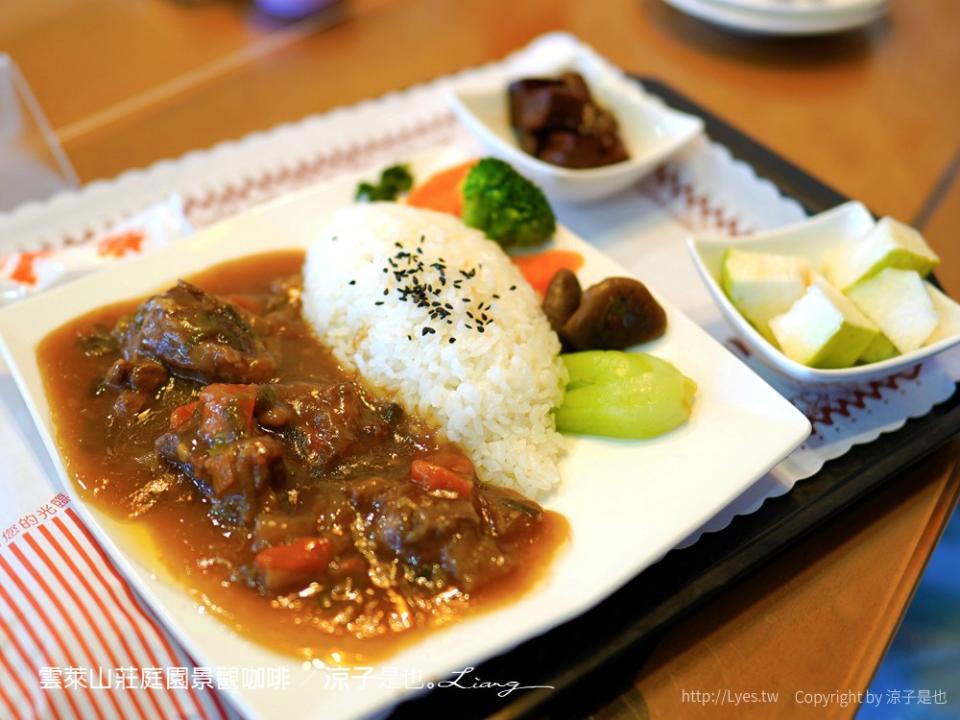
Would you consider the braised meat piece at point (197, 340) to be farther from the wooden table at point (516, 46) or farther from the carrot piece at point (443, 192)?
the wooden table at point (516, 46)

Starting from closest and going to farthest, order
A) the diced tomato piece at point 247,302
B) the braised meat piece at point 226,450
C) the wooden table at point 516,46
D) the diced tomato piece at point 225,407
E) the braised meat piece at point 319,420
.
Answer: the braised meat piece at point 226,450
the diced tomato piece at point 225,407
the braised meat piece at point 319,420
the diced tomato piece at point 247,302
the wooden table at point 516,46

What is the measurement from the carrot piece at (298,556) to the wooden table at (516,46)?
1878 mm

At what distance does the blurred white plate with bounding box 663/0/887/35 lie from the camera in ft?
17.6

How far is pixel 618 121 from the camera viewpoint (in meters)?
4.59

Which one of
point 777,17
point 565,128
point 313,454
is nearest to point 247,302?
point 313,454

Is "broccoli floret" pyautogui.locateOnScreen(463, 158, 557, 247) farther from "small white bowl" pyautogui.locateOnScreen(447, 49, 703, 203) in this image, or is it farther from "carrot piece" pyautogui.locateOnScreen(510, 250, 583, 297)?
"small white bowl" pyautogui.locateOnScreen(447, 49, 703, 203)

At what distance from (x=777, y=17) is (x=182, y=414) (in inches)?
196

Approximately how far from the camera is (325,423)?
2713 mm

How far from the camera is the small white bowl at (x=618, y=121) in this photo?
409 centimetres

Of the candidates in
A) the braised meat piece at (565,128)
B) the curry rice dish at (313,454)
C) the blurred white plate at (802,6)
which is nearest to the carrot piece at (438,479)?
the curry rice dish at (313,454)

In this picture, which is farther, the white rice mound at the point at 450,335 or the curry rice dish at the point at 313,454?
the white rice mound at the point at 450,335

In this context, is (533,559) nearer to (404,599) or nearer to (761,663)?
(404,599)

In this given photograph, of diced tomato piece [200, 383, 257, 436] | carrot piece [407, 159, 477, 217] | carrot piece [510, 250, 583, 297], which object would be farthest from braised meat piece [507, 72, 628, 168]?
diced tomato piece [200, 383, 257, 436]

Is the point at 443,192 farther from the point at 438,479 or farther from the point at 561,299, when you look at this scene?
the point at 438,479
